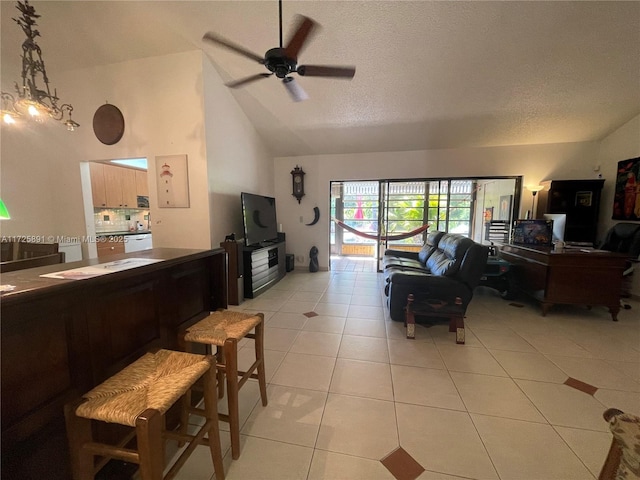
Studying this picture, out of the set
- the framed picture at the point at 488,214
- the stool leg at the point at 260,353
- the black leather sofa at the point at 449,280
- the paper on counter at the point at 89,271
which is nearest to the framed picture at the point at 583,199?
the framed picture at the point at 488,214

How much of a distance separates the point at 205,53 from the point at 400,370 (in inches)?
145

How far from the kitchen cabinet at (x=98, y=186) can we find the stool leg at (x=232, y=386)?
457cm

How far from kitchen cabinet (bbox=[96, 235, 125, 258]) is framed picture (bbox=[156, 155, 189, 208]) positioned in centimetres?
183

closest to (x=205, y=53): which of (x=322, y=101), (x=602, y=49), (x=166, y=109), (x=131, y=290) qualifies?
(x=166, y=109)

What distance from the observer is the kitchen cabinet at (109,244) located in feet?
13.0

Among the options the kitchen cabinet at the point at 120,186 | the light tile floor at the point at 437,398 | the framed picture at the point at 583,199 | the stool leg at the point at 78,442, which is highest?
the kitchen cabinet at the point at 120,186

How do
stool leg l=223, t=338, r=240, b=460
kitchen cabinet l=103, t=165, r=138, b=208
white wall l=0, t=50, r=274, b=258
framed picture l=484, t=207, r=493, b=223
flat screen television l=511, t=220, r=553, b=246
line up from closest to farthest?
stool leg l=223, t=338, r=240, b=460
white wall l=0, t=50, r=274, b=258
flat screen television l=511, t=220, r=553, b=246
kitchen cabinet l=103, t=165, r=138, b=208
framed picture l=484, t=207, r=493, b=223

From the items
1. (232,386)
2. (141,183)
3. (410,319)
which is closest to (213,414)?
(232,386)

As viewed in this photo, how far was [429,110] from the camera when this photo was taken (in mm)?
3352

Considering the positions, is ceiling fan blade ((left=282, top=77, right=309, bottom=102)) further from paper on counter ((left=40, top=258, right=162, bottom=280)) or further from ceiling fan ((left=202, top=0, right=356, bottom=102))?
paper on counter ((left=40, top=258, right=162, bottom=280))

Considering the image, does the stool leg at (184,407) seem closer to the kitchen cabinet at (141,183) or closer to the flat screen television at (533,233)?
the flat screen television at (533,233)

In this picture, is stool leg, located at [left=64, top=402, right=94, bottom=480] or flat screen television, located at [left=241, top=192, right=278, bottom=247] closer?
stool leg, located at [left=64, top=402, right=94, bottom=480]

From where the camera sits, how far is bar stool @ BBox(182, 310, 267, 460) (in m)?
1.10

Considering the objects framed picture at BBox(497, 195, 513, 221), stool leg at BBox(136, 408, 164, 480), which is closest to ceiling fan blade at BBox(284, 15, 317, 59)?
stool leg at BBox(136, 408, 164, 480)
